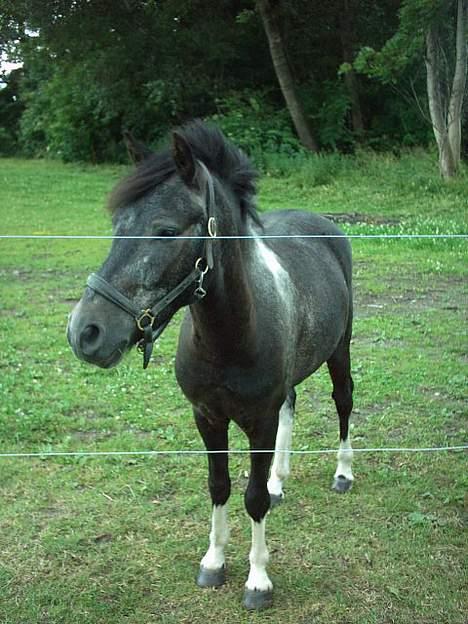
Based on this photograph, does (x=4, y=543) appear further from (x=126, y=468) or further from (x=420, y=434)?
(x=420, y=434)

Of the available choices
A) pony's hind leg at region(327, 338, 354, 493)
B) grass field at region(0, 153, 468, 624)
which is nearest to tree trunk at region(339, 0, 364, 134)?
grass field at region(0, 153, 468, 624)

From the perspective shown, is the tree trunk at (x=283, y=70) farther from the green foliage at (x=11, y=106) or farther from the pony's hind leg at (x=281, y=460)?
the green foliage at (x=11, y=106)

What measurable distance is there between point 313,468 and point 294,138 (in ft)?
56.6

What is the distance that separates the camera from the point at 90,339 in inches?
97.1

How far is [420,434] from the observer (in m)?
5.15

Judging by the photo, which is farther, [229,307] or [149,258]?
[229,307]

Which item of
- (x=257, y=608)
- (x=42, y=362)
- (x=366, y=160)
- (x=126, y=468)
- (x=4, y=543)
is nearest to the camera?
(x=257, y=608)

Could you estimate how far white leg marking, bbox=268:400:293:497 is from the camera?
4375 millimetres

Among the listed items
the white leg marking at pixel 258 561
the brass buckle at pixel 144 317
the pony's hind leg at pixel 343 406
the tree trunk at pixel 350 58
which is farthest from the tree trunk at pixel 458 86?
the brass buckle at pixel 144 317

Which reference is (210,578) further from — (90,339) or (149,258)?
(149,258)

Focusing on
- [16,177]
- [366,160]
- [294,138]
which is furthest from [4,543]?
[16,177]

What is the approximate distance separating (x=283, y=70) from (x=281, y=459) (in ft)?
58.5

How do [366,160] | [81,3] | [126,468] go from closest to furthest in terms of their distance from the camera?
[126,468], [366,160], [81,3]

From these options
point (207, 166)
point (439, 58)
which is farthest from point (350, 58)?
point (207, 166)
